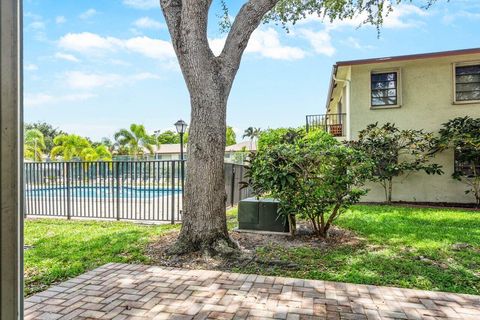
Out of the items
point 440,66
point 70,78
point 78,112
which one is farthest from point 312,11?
point 78,112

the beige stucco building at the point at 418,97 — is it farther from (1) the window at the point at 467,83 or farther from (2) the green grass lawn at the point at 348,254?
(2) the green grass lawn at the point at 348,254

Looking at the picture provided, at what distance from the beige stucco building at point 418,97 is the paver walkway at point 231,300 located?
9.11m

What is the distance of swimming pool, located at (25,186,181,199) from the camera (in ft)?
27.6

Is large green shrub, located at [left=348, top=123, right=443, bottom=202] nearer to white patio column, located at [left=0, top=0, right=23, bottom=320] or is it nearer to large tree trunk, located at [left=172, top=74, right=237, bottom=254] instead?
large tree trunk, located at [left=172, top=74, right=237, bottom=254]

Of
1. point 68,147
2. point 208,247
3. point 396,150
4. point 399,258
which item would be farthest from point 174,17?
point 68,147

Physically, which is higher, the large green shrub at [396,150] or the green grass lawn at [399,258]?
the large green shrub at [396,150]

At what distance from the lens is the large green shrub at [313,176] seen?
17.9 ft

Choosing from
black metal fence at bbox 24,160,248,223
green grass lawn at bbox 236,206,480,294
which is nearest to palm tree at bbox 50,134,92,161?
black metal fence at bbox 24,160,248,223

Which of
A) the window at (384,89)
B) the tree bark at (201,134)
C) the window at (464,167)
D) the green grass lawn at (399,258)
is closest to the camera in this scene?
the green grass lawn at (399,258)

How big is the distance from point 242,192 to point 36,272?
7867mm

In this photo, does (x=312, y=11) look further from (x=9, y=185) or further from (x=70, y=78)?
(x=70, y=78)

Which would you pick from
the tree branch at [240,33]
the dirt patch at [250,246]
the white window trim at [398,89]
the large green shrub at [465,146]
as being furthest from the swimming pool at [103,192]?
the large green shrub at [465,146]

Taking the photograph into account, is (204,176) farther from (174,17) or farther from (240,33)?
(174,17)

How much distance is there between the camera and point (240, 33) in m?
5.21
